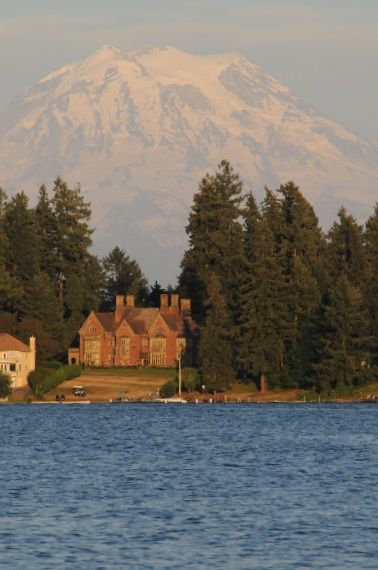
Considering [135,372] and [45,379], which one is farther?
[135,372]

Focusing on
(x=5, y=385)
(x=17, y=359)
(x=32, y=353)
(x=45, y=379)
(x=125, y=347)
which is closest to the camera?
(x=5, y=385)

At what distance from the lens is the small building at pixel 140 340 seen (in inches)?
7682

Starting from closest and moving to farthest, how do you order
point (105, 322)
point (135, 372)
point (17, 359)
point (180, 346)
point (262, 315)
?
point (262, 315) < point (17, 359) < point (135, 372) < point (180, 346) < point (105, 322)

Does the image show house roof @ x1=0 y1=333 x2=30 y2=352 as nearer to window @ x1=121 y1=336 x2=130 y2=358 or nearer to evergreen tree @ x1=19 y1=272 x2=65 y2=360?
evergreen tree @ x1=19 y1=272 x2=65 y2=360

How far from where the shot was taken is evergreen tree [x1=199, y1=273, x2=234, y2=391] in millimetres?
171500

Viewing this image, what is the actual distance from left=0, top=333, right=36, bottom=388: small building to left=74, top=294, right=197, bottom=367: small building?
1421 centimetres

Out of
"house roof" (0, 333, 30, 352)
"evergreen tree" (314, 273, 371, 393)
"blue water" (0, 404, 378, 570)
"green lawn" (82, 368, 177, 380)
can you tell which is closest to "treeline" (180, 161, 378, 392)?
"evergreen tree" (314, 273, 371, 393)

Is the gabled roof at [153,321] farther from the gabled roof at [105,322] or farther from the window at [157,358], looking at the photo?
the window at [157,358]

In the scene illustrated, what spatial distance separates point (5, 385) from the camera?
578 ft

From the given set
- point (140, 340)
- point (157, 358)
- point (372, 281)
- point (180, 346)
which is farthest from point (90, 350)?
point (372, 281)

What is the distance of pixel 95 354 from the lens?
641 ft

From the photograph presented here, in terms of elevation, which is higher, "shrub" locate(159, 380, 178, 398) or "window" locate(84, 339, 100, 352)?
"window" locate(84, 339, 100, 352)

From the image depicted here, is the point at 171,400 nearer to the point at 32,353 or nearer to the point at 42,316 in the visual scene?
the point at 32,353

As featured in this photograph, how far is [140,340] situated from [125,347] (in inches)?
85.4
